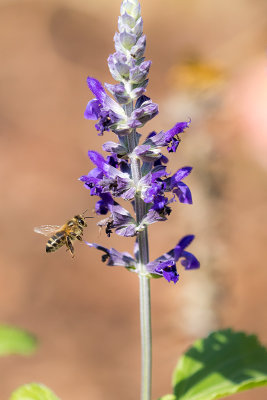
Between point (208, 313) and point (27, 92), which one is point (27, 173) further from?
point (208, 313)

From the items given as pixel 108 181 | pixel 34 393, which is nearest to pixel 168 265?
pixel 108 181

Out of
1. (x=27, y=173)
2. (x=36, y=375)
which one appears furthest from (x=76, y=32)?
(x=36, y=375)

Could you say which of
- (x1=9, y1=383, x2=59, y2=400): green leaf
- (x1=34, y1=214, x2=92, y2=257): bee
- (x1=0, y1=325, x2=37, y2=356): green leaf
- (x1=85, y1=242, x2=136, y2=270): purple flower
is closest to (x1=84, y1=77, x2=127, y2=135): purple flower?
(x1=85, y1=242, x2=136, y2=270): purple flower

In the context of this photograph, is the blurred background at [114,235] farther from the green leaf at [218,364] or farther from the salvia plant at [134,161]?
the salvia plant at [134,161]

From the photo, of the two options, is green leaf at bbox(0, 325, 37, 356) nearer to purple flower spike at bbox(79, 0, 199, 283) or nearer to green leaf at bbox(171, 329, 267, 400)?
green leaf at bbox(171, 329, 267, 400)

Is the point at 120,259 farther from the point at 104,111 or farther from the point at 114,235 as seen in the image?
the point at 114,235

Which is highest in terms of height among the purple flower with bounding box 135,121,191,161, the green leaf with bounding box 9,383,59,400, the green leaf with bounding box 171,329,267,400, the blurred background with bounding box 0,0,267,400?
A: the blurred background with bounding box 0,0,267,400

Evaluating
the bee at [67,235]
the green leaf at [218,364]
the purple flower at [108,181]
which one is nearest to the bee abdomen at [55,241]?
the bee at [67,235]
